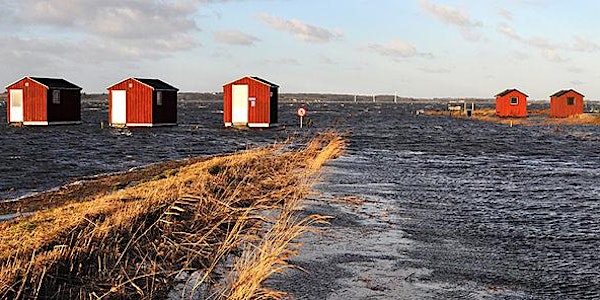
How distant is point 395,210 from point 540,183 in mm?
6933

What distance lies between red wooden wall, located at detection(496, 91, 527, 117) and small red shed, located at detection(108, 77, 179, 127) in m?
42.7

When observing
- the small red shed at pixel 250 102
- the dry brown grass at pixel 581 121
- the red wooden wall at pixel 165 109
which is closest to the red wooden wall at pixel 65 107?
the red wooden wall at pixel 165 109

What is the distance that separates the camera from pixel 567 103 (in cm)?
7738

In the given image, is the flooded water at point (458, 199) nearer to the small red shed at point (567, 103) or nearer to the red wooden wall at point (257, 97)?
the red wooden wall at point (257, 97)

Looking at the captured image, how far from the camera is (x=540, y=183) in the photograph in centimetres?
1928

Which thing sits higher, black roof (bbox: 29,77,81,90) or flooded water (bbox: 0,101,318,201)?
black roof (bbox: 29,77,81,90)

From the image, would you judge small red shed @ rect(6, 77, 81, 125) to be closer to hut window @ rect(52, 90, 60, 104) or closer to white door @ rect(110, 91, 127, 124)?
hut window @ rect(52, 90, 60, 104)

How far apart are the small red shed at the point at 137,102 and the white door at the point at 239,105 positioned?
473 centimetres

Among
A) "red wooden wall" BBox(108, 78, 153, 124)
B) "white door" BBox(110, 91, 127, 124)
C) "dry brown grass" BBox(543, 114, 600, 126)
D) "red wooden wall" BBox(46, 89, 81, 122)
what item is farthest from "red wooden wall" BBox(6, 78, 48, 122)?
"dry brown grass" BBox(543, 114, 600, 126)

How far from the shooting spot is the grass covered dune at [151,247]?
24.2 ft

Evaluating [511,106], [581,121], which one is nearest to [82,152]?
[581,121]

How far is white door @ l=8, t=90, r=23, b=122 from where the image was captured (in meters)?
50.8

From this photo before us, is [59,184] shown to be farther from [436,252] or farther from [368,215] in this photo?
[436,252]

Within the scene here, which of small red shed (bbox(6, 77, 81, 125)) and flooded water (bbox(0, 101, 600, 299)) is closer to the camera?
flooded water (bbox(0, 101, 600, 299))
